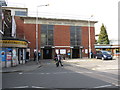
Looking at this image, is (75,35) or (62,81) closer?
(62,81)

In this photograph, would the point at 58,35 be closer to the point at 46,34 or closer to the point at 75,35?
the point at 46,34

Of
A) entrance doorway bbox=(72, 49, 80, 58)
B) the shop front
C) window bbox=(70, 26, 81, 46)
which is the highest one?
window bbox=(70, 26, 81, 46)

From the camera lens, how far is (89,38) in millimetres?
34344

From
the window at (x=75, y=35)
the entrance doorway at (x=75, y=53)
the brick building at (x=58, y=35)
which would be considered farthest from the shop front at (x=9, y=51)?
the entrance doorway at (x=75, y=53)

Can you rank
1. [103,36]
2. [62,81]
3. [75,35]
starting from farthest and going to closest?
[103,36]
[75,35]
[62,81]

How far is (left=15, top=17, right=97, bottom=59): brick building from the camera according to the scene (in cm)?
3256

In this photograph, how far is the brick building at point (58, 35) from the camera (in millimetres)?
32562

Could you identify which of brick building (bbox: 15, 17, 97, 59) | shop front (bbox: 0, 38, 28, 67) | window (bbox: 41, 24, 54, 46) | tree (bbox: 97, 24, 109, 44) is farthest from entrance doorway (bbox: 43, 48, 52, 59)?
tree (bbox: 97, 24, 109, 44)

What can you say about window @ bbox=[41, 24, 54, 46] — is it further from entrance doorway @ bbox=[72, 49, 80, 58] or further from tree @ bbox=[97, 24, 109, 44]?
tree @ bbox=[97, 24, 109, 44]

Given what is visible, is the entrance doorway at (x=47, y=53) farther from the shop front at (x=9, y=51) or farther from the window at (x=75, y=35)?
the shop front at (x=9, y=51)

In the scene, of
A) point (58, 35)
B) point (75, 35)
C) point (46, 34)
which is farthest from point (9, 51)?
point (75, 35)

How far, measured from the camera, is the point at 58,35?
3394cm

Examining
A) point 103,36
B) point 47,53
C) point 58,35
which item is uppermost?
point 103,36

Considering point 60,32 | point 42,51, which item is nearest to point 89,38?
point 60,32
